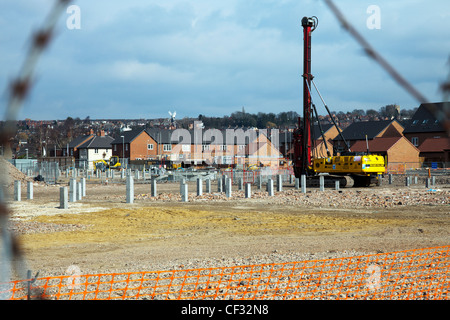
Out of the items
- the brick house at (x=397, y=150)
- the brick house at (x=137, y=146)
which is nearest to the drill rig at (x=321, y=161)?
the brick house at (x=397, y=150)

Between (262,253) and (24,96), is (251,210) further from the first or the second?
(24,96)

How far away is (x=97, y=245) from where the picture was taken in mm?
14023

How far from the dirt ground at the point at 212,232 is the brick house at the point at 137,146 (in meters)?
67.5

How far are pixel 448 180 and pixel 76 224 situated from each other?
129 feet

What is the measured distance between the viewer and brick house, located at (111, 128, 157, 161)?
93.0m

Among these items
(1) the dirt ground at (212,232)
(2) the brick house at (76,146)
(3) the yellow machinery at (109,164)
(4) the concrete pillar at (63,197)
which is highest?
(2) the brick house at (76,146)

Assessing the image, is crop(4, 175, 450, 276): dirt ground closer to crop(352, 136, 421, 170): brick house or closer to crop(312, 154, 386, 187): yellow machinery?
crop(312, 154, 386, 187): yellow machinery

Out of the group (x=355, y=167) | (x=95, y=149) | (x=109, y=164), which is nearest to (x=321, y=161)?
(x=355, y=167)

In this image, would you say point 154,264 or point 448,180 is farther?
point 448,180

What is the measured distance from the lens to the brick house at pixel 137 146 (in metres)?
93.0

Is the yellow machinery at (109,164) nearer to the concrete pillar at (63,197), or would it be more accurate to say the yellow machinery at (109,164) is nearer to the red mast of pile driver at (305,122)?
the red mast of pile driver at (305,122)

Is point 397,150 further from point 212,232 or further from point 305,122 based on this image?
point 212,232

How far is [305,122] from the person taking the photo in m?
36.3
